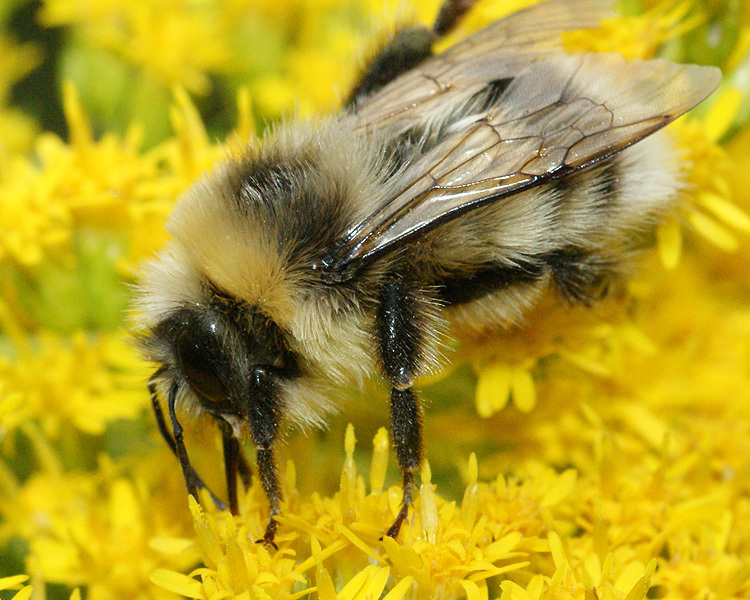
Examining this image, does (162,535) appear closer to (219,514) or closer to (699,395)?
(219,514)

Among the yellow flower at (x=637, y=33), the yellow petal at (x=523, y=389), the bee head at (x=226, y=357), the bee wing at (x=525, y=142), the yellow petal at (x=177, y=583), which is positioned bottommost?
the yellow petal at (x=523, y=389)

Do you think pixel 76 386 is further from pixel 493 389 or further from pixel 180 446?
pixel 493 389

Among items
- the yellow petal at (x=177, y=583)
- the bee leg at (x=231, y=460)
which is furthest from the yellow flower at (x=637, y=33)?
the yellow petal at (x=177, y=583)

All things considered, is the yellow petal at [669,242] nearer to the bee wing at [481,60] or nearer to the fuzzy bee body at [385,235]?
the fuzzy bee body at [385,235]

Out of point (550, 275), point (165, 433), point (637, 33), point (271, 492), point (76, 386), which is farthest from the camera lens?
point (76, 386)

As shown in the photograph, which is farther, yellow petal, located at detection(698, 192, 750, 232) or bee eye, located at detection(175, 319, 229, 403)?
yellow petal, located at detection(698, 192, 750, 232)

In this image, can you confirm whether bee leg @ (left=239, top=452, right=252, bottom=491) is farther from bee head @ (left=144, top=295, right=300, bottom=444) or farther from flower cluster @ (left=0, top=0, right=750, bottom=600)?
bee head @ (left=144, top=295, right=300, bottom=444)

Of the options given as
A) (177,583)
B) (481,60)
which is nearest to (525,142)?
(481,60)

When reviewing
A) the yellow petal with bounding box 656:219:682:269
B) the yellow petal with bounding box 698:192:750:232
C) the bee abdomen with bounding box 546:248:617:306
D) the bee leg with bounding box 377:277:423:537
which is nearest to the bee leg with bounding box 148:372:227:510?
the bee leg with bounding box 377:277:423:537
